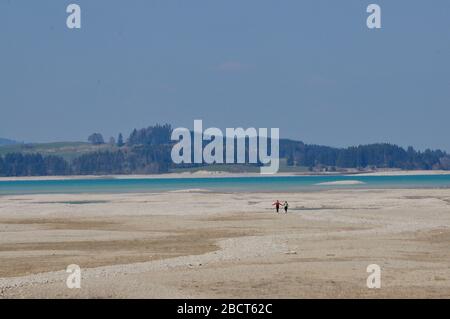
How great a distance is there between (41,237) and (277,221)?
49.5 feet

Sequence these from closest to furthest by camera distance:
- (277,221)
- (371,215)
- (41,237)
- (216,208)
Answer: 1. (41,237)
2. (277,221)
3. (371,215)
4. (216,208)

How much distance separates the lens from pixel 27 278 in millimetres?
26938

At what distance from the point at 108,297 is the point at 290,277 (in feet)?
19.8

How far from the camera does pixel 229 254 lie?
109 feet

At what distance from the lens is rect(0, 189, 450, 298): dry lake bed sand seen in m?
24.2

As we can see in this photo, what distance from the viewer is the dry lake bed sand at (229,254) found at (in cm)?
2422

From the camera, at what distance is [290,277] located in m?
26.3

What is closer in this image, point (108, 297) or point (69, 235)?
point (108, 297)

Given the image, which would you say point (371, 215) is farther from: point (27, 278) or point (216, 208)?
point (27, 278)

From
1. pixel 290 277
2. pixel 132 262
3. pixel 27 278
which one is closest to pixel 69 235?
pixel 132 262

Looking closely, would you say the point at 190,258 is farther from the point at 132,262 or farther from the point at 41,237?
the point at 41,237
